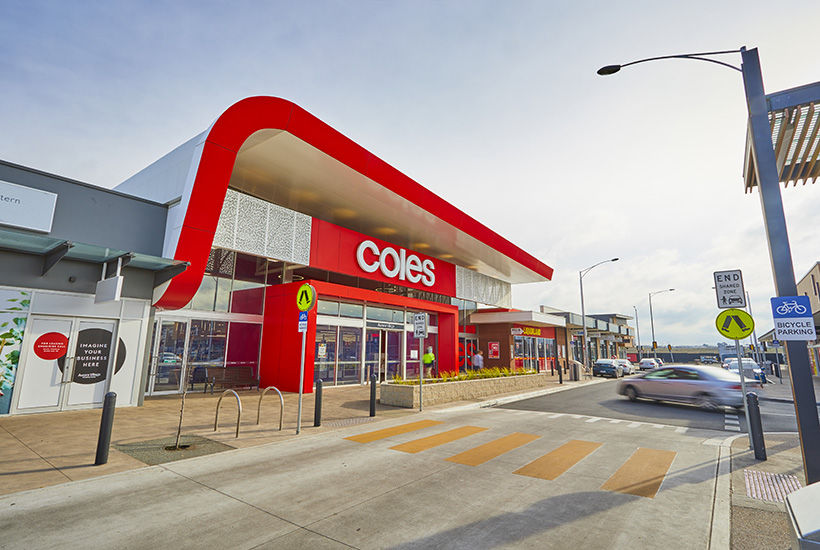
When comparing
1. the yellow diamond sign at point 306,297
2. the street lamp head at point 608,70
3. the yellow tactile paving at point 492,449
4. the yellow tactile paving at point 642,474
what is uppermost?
the street lamp head at point 608,70

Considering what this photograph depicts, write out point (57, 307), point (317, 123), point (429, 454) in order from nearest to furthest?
1. point (429, 454)
2. point (57, 307)
3. point (317, 123)

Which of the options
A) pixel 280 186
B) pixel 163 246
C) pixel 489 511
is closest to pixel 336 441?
pixel 489 511

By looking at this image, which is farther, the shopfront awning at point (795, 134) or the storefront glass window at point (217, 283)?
the storefront glass window at point (217, 283)

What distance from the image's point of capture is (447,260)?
28.0 m

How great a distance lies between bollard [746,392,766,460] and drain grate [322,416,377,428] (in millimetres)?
8368

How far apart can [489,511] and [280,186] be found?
1520cm

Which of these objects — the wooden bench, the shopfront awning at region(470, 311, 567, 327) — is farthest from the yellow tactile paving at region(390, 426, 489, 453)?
the shopfront awning at region(470, 311, 567, 327)

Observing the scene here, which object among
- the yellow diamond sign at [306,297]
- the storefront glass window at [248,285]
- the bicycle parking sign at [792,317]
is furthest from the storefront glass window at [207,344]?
the bicycle parking sign at [792,317]

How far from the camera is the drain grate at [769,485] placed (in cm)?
555

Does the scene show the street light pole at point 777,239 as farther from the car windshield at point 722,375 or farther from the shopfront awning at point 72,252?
the shopfront awning at point 72,252

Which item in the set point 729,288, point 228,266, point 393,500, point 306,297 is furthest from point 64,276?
A: point 729,288

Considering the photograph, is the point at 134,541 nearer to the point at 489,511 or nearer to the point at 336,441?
the point at 489,511

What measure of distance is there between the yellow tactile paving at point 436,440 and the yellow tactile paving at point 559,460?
7.01 ft

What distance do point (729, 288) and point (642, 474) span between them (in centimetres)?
469
